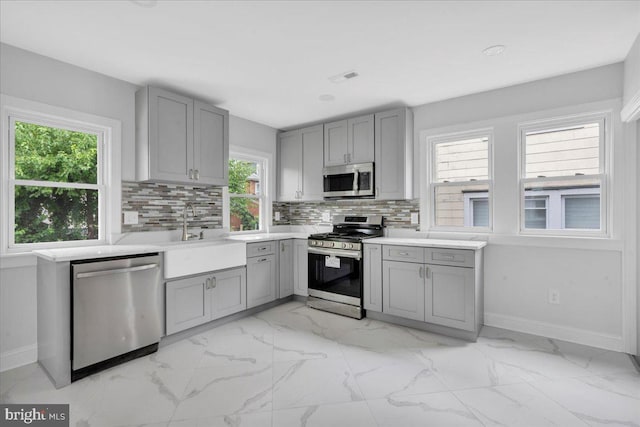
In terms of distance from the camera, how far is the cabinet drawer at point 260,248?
3684 mm

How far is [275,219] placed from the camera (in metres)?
4.85

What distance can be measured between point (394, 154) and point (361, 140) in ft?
1.56

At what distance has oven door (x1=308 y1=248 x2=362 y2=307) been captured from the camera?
3629mm

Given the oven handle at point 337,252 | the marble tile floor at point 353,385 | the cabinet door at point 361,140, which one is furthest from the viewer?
the cabinet door at point 361,140

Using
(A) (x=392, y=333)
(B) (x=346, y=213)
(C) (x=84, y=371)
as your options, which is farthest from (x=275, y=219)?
(C) (x=84, y=371)

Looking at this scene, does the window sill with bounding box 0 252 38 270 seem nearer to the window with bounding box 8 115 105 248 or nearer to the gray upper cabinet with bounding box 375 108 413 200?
the window with bounding box 8 115 105 248

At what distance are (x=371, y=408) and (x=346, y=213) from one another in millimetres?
2782

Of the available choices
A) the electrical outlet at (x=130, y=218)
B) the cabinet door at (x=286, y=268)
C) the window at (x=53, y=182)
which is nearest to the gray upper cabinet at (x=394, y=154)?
the cabinet door at (x=286, y=268)

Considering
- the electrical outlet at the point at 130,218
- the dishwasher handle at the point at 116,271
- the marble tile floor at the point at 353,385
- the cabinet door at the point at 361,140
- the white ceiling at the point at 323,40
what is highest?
the white ceiling at the point at 323,40

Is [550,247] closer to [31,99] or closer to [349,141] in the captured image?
[349,141]

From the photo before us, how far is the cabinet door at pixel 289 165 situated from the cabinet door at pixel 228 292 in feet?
4.94

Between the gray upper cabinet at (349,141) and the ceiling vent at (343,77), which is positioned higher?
the ceiling vent at (343,77)

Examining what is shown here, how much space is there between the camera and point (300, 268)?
13.9 ft

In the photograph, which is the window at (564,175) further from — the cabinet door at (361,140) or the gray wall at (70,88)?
the gray wall at (70,88)
